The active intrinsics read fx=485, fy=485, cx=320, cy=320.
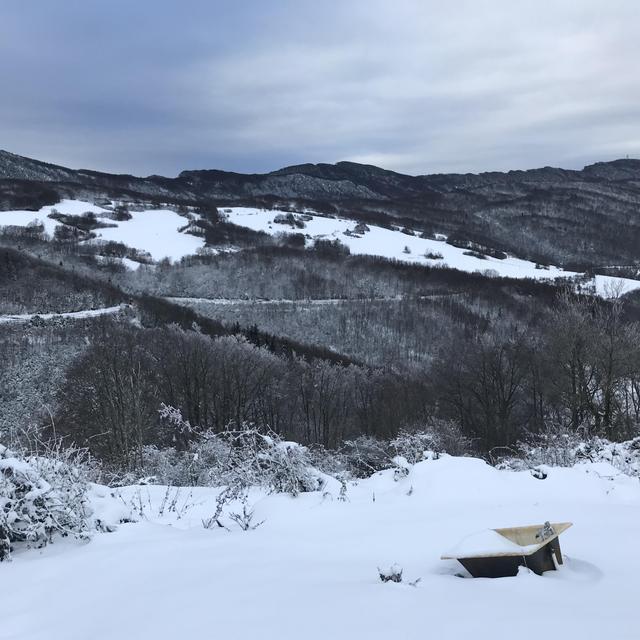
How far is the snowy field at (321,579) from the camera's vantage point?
101 inches

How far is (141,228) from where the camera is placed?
116m

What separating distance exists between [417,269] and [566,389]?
8011 cm

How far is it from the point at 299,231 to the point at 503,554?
435 ft

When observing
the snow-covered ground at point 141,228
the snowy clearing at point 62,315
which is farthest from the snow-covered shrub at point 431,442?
the snow-covered ground at point 141,228

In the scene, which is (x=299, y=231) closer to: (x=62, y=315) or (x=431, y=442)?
(x=62, y=315)

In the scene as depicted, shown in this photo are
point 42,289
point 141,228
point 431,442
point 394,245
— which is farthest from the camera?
point 394,245

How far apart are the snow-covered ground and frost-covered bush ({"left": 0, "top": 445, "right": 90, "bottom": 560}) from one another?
90.0 m

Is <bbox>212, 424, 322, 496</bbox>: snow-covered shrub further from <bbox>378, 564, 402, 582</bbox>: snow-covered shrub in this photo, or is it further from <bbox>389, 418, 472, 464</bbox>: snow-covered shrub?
<bbox>378, 564, 402, 582</bbox>: snow-covered shrub

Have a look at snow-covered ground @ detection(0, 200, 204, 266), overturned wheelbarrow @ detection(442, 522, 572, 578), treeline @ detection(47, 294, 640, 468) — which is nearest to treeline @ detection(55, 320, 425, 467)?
treeline @ detection(47, 294, 640, 468)

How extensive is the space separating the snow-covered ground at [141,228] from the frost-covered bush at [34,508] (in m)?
90.0

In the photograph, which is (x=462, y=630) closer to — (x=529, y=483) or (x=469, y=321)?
(x=529, y=483)

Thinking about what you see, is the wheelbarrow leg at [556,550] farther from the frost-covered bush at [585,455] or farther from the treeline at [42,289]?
the treeline at [42,289]

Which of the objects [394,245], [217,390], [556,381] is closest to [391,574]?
[556,381]

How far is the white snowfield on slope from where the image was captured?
103 metres
